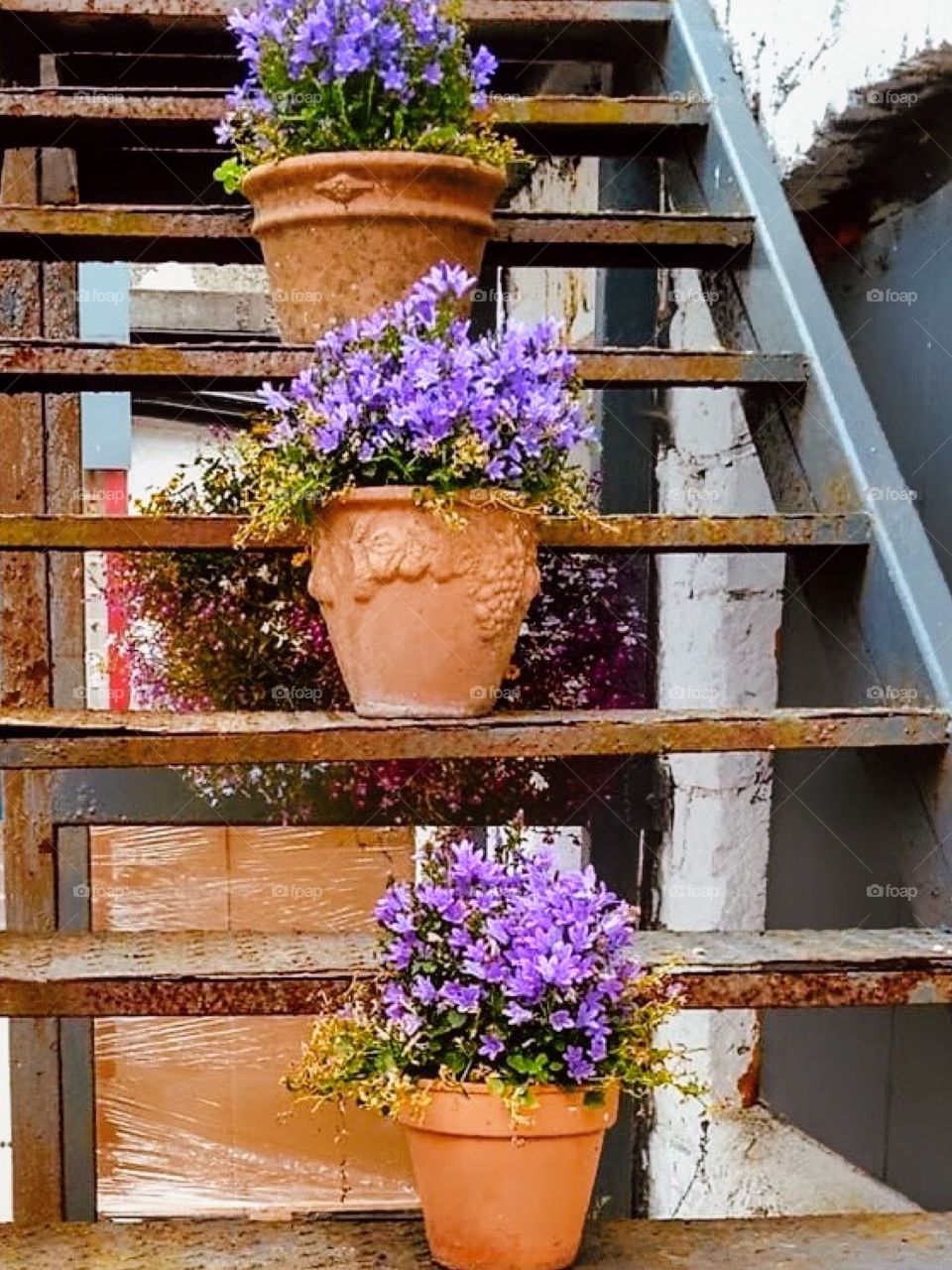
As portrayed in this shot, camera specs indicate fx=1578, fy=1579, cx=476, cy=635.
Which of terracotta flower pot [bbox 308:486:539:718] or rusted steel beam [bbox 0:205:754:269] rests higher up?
rusted steel beam [bbox 0:205:754:269]

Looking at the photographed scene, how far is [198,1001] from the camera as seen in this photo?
53.2 inches

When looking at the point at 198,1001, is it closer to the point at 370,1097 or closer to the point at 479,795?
the point at 370,1097

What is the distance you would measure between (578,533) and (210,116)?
3.11 feet

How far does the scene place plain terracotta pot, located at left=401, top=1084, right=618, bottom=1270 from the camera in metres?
1.23

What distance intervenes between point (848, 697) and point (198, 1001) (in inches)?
31.2

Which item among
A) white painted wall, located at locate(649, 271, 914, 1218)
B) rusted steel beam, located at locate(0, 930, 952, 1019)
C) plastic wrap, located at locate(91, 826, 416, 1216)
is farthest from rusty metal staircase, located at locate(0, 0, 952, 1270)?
plastic wrap, located at locate(91, 826, 416, 1216)

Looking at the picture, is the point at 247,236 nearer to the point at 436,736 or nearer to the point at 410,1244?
the point at 436,736

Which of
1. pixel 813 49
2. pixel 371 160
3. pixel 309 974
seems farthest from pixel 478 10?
pixel 309 974

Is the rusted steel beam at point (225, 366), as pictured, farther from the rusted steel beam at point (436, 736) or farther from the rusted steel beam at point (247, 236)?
the rusted steel beam at point (436, 736)

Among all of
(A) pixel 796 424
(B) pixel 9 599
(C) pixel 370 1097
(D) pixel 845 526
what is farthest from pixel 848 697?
(B) pixel 9 599

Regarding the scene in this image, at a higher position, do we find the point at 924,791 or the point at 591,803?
the point at 924,791

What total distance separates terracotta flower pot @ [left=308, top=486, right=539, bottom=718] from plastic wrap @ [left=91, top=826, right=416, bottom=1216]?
62.5 inches

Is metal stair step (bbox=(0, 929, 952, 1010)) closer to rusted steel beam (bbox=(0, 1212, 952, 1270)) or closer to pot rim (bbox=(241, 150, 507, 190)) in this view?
rusted steel beam (bbox=(0, 1212, 952, 1270))

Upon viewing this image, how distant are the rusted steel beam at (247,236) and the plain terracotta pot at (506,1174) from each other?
3.97 ft
